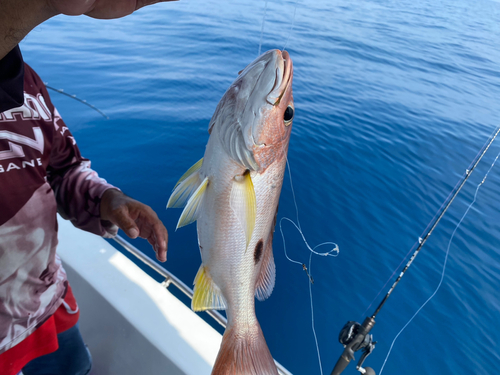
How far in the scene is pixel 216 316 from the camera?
1918 millimetres

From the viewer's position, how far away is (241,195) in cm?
106

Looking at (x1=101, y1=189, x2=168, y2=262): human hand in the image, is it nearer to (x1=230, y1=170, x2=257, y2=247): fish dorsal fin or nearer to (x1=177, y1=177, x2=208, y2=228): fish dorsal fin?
(x1=177, y1=177, x2=208, y2=228): fish dorsal fin

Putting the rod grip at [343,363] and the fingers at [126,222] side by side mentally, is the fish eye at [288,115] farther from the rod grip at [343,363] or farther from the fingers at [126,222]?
the rod grip at [343,363]

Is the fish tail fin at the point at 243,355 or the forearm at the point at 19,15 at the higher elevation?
the forearm at the point at 19,15

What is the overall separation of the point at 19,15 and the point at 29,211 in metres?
0.75

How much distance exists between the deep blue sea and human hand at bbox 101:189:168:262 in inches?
69.3

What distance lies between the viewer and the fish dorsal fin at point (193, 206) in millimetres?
1029

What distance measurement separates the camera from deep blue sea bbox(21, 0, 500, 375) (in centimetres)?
277

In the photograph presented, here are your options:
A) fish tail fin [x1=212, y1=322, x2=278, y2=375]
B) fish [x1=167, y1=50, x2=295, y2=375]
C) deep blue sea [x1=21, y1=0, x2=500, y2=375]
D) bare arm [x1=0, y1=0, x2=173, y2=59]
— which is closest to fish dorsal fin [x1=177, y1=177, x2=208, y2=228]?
fish [x1=167, y1=50, x2=295, y2=375]

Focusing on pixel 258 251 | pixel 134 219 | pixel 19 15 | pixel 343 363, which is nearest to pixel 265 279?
pixel 258 251

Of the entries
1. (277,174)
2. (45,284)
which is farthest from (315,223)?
(45,284)

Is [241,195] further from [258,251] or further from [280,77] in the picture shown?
[280,77]

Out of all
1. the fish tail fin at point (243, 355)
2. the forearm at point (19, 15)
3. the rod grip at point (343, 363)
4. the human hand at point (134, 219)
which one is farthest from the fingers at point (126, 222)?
the rod grip at point (343, 363)

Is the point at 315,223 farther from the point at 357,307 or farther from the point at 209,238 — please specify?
the point at 209,238
